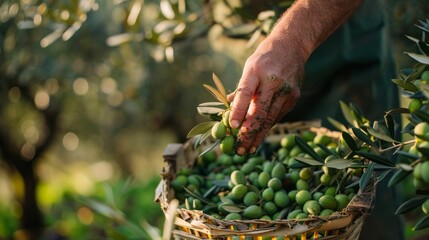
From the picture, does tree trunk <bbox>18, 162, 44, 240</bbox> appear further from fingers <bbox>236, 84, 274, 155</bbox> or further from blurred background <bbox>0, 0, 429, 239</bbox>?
fingers <bbox>236, 84, 274, 155</bbox>

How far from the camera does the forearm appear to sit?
151 centimetres

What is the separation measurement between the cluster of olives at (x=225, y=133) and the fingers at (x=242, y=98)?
60mm

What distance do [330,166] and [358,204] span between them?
0.11 m

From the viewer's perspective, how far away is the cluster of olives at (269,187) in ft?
4.96

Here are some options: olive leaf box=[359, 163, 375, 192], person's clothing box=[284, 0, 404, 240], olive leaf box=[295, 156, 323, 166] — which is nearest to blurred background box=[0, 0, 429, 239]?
person's clothing box=[284, 0, 404, 240]

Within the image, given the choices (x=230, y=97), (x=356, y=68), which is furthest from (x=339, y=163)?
(x=356, y=68)

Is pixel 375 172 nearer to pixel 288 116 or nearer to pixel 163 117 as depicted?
pixel 288 116

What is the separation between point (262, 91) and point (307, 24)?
0.85 feet

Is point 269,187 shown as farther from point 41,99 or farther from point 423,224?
point 41,99

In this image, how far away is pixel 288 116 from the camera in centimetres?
265

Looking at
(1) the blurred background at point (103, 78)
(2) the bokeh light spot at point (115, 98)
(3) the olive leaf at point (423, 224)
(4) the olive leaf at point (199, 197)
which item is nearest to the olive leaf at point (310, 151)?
(4) the olive leaf at point (199, 197)

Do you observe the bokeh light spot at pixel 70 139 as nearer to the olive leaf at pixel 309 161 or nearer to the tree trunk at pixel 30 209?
the tree trunk at pixel 30 209

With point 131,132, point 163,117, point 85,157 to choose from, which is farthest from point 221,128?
point 85,157

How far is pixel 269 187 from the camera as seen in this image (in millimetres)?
1615
